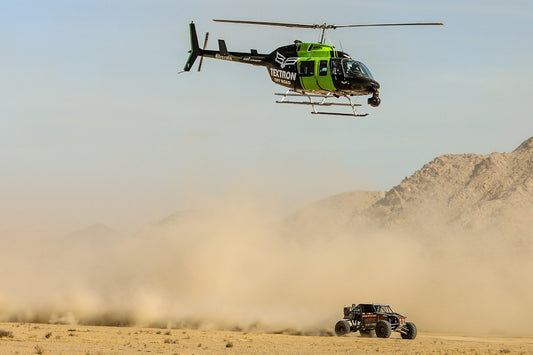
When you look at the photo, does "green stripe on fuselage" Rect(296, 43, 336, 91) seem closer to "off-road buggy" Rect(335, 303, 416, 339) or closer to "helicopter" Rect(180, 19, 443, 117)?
"helicopter" Rect(180, 19, 443, 117)

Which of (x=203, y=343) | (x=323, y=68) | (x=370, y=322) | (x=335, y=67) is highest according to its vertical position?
(x=323, y=68)

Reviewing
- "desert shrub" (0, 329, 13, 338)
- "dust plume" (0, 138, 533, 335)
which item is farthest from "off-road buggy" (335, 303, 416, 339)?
"desert shrub" (0, 329, 13, 338)

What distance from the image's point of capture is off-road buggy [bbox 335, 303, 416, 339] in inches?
1554

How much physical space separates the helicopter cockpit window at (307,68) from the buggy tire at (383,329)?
11769 mm

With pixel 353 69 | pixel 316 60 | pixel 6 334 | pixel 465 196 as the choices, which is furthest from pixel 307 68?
pixel 465 196

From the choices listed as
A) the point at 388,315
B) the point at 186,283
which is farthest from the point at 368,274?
the point at 388,315

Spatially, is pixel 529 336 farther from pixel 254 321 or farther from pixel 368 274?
pixel 368 274

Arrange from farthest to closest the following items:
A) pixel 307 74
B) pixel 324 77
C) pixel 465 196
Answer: pixel 465 196 < pixel 307 74 < pixel 324 77

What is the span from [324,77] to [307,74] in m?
1.00

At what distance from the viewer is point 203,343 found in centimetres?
3619

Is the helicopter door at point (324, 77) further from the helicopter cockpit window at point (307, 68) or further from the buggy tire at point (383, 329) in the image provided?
the buggy tire at point (383, 329)

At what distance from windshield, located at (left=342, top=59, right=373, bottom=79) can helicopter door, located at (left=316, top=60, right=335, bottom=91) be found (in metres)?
0.82

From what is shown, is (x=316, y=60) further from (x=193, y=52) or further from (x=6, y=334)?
(x=6, y=334)

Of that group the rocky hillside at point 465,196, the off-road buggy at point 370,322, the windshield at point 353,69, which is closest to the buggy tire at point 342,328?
the off-road buggy at point 370,322
